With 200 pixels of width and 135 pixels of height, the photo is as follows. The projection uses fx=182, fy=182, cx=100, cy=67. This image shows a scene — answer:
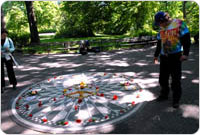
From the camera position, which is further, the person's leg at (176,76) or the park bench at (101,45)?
the park bench at (101,45)

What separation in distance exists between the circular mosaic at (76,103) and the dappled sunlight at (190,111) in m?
1.02

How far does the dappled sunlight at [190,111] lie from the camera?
3889 mm

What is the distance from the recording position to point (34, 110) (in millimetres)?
4605

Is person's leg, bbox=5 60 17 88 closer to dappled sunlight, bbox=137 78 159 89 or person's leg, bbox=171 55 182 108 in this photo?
dappled sunlight, bbox=137 78 159 89

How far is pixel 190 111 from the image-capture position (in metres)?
4.09

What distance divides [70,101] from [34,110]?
93 cm

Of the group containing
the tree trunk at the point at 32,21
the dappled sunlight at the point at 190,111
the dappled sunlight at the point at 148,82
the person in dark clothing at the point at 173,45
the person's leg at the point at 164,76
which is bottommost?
the dappled sunlight at the point at 190,111

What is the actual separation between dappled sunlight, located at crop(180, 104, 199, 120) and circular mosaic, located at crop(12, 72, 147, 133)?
102 cm

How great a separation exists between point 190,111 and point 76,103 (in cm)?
274

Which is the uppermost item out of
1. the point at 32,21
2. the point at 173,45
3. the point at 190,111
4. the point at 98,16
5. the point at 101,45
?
the point at 98,16

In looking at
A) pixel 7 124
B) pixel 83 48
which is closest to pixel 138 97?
pixel 7 124

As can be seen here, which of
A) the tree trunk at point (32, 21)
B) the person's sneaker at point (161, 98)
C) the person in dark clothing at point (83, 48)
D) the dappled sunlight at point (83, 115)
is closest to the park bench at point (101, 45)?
the person in dark clothing at point (83, 48)

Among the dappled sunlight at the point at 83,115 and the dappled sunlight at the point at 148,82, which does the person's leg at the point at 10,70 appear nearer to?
the dappled sunlight at the point at 83,115

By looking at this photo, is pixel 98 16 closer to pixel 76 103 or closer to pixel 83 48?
pixel 83 48
